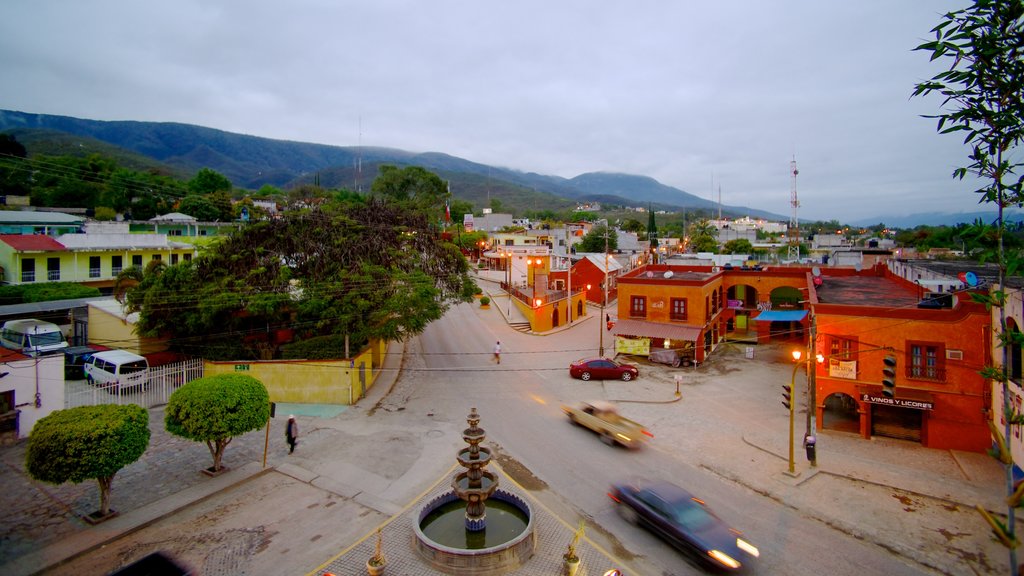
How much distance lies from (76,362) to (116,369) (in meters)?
4.85

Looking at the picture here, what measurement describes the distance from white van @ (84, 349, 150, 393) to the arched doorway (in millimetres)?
28352

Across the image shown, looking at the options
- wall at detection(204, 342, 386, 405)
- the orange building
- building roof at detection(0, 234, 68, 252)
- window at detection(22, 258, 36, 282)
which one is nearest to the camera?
the orange building

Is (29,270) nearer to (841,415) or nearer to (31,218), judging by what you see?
(31,218)

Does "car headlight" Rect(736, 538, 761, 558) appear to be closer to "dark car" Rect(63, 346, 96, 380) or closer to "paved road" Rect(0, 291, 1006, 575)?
"paved road" Rect(0, 291, 1006, 575)

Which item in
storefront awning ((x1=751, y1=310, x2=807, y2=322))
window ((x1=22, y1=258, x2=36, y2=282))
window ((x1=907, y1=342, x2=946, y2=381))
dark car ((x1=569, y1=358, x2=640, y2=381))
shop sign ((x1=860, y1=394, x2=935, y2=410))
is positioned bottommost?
dark car ((x1=569, y1=358, x2=640, y2=381))

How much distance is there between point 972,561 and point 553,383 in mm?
16598

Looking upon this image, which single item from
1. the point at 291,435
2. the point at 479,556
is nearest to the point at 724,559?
the point at 479,556

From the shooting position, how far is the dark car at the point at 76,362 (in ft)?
78.2

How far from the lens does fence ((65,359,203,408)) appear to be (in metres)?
19.8

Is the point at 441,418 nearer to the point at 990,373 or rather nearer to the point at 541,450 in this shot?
the point at 541,450

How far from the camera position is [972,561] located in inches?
462

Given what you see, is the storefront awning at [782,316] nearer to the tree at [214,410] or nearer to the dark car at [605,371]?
the dark car at [605,371]

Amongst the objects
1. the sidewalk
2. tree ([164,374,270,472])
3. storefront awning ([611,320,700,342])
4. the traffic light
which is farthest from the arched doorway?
tree ([164,374,270,472])

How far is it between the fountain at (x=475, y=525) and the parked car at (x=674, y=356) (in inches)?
730
